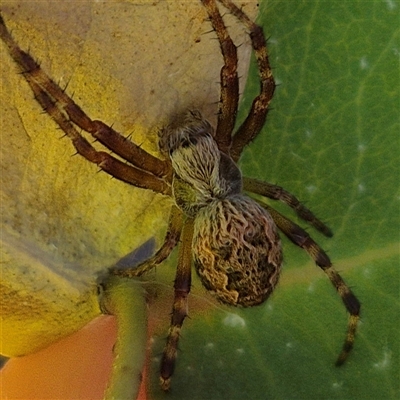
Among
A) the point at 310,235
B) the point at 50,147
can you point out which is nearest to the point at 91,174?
the point at 50,147

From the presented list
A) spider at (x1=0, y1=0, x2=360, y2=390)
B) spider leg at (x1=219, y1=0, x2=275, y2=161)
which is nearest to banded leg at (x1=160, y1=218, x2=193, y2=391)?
Result: spider at (x1=0, y1=0, x2=360, y2=390)

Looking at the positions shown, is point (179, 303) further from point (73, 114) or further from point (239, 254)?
point (73, 114)

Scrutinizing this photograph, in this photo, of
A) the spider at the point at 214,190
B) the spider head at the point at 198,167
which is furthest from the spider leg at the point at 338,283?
the spider head at the point at 198,167

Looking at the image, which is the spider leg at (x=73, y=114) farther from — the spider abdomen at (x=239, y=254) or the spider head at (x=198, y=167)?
the spider abdomen at (x=239, y=254)

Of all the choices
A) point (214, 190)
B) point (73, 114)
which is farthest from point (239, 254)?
point (73, 114)

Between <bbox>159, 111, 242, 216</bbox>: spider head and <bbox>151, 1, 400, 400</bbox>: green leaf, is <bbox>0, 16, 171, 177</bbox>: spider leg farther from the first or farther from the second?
<bbox>151, 1, 400, 400</bbox>: green leaf

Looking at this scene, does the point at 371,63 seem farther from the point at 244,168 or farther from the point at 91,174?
the point at 91,174
